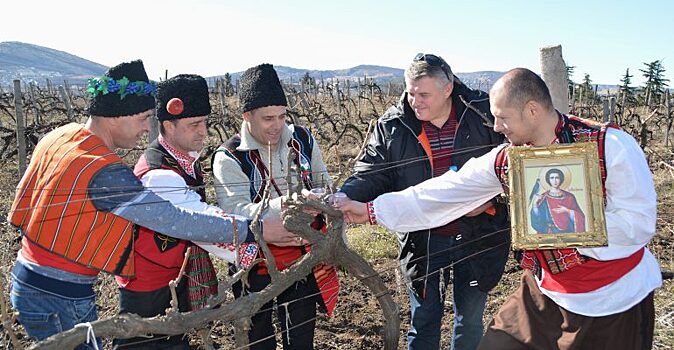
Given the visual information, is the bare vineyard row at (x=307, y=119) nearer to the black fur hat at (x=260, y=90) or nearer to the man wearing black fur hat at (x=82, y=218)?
the black fur hat at (x=260, y=90)

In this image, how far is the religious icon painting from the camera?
196 centimetres

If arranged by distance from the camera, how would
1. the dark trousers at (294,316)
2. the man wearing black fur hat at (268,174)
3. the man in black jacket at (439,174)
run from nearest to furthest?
the man wearing black fur hat at (268,174)
the dark trousers at (294,316)
the man in black jacket at (439,174)

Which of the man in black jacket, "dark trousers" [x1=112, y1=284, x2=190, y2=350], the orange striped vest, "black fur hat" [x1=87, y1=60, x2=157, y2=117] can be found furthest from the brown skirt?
"black fur hat" [x1=87, y1=60, x2=157, y2=117]

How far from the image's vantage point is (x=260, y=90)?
2629 mm

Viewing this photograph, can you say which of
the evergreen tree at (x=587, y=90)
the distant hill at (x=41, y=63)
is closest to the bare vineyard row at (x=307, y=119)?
the evergreen tree at (x=587, y=90)

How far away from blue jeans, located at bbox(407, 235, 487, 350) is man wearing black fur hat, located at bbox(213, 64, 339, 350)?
1.62 ft

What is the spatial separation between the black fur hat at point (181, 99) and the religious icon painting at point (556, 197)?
1.27 metres

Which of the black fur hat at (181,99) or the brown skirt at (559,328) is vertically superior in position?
the black fur hat at (181,99)

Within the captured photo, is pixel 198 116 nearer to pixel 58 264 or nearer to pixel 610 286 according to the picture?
pixel 58 264

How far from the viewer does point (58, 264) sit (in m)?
1.97

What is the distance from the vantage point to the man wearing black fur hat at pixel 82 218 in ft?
6.30

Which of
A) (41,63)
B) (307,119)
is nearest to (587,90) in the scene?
(307,119)

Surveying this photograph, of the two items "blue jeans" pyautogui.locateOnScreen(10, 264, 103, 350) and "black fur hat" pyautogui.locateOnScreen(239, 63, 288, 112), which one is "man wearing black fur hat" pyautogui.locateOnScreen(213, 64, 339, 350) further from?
"blue jeans" pyautogui.locateOnScreen(10, 264, 103, 350)

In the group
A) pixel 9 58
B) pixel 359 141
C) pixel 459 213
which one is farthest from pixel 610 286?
pixel 9 58
